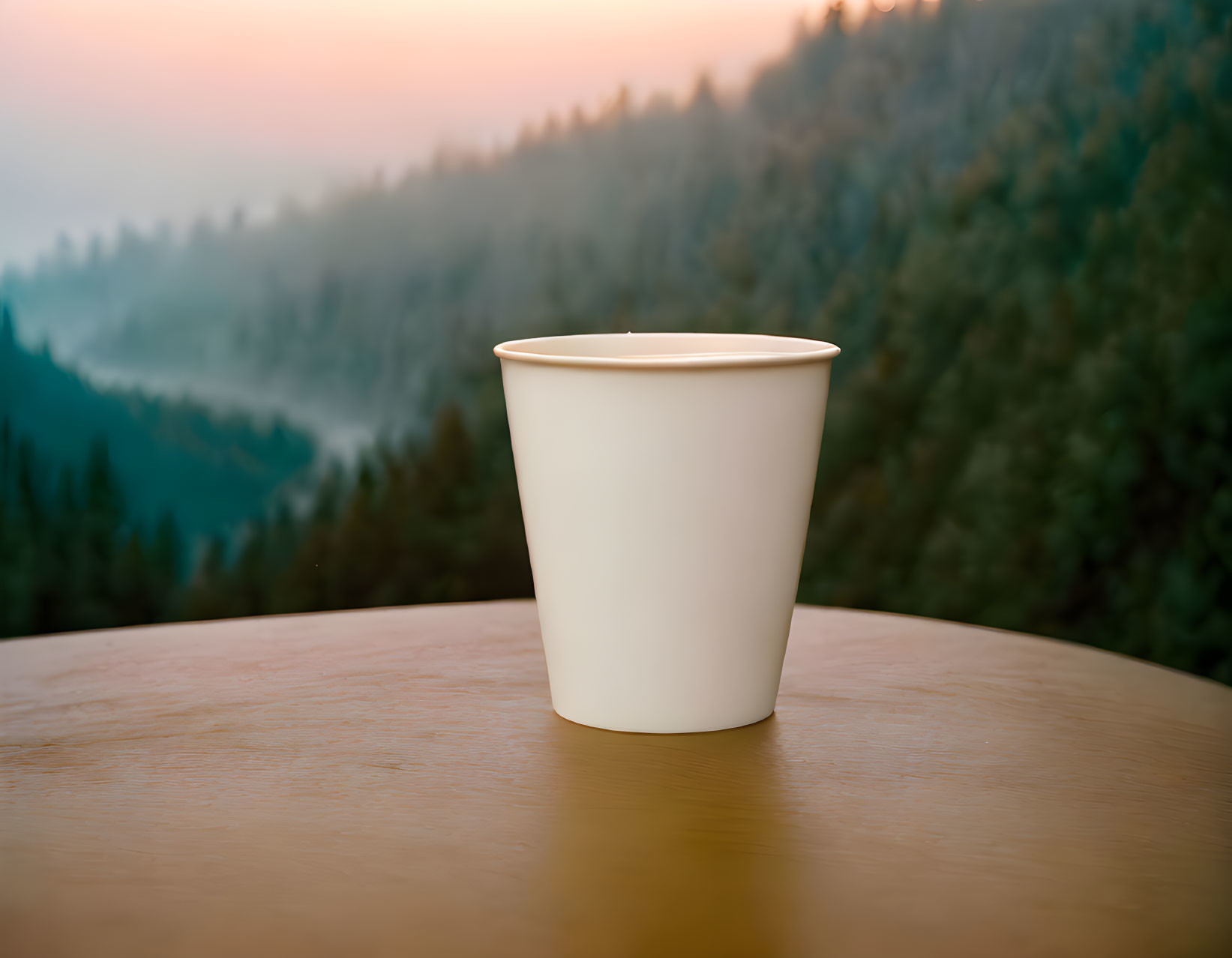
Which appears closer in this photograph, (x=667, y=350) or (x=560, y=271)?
(x=667, y=350)

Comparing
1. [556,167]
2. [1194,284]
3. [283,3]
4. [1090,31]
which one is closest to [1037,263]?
[1194,284]

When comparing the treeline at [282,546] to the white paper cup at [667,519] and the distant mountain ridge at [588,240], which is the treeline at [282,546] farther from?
the white paper cup at [667,519]

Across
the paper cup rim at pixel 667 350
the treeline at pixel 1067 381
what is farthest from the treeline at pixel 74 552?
the paper cup rim at pixel 667 350

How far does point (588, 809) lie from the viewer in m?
0.60

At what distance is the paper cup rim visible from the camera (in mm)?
704

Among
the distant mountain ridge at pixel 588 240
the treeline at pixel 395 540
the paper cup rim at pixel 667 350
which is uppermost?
the paper cup rim at pixel 667 350

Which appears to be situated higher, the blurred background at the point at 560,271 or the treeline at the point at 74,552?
the blurred background at the point at 560,271

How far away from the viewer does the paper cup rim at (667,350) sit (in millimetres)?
704

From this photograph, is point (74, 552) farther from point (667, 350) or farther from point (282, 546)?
point (667, 350)

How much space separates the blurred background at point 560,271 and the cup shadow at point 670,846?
1459 mm

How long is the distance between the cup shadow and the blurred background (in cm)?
146

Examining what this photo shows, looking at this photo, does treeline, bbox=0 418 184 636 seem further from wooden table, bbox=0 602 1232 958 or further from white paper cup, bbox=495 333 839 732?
white paper cup, bbox=495 333 839 732

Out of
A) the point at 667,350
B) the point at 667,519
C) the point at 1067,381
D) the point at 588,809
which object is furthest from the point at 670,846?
the point at 1067,381

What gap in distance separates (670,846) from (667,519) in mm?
217
